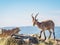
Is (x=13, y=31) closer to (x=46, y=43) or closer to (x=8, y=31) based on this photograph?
(x=8, y=31)

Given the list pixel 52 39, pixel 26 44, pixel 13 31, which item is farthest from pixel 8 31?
pixel 52 39

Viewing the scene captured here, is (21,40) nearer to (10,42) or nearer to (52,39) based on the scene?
(10,42)

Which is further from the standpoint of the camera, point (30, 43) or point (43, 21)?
point (43, 21)

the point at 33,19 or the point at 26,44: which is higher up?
the point at 33,19

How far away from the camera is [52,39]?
22031mm

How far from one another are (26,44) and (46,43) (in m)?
1.57

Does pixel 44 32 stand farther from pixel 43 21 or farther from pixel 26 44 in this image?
pixel 26 44

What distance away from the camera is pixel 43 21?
21984 mm

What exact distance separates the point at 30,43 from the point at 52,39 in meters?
2.38

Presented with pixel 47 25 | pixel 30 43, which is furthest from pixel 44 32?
pixel 30 43

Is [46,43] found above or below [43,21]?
below

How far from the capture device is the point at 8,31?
21.0 meters

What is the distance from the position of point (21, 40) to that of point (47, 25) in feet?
8.64

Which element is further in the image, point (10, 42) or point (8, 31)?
point (8, 31)
